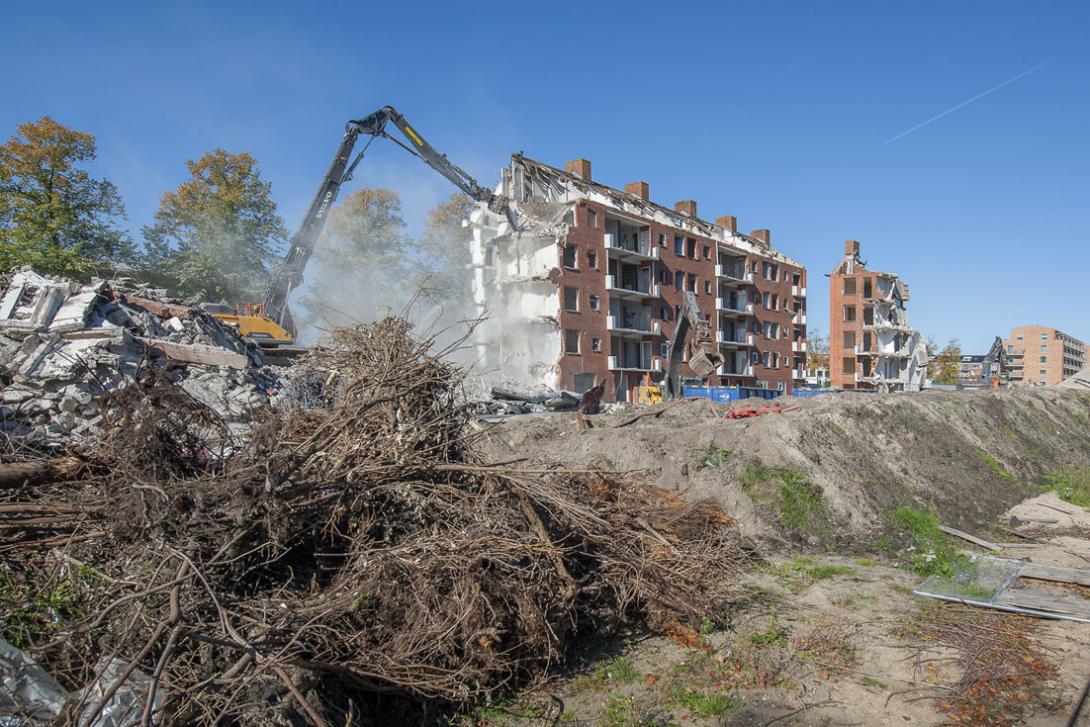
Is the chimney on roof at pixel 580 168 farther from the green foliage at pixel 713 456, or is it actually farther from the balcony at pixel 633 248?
the green foliage at pixel 713 456

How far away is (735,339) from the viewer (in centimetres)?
4491

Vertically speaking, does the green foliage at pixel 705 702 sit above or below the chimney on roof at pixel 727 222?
below

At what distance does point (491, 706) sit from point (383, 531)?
149 centimetres

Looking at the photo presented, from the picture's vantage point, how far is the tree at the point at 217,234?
30.9 m

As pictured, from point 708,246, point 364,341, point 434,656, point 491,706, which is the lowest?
point 491,706

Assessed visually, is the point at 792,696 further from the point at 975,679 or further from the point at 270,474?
the point at 270,474

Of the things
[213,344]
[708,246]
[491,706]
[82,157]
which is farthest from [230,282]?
[491,706]

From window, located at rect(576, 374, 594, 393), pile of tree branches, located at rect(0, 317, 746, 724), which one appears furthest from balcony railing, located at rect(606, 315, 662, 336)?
pile of tree branches, located at rect(0, 317, 746, 724)

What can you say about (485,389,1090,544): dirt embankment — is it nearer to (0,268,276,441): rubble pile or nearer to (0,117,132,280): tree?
(0,268,276,441): rubble pile

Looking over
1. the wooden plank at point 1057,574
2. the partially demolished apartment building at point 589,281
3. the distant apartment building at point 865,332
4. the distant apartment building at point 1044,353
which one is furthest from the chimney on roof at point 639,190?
the distant apartment building at point 1044,353

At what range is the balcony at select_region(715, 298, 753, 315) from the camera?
4209 centimetres

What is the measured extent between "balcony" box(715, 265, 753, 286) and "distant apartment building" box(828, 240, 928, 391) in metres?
15.1

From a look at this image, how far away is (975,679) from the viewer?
4.71 meters

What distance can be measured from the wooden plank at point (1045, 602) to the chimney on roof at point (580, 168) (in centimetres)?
3319
